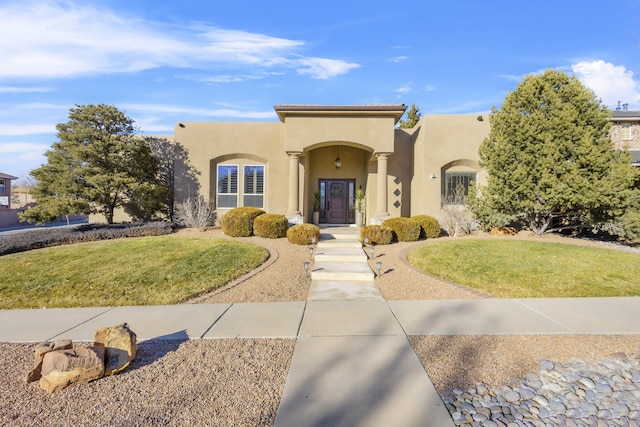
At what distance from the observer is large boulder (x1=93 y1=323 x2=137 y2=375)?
3.34m

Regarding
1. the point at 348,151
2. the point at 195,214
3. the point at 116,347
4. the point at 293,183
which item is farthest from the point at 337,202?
the point at 116,347

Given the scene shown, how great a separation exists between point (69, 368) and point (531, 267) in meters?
9.04

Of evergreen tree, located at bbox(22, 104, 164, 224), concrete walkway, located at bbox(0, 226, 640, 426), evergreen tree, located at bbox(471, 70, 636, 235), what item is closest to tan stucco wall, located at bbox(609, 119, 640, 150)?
evergreen tree, located at bbox(471, 70, 636, 235)

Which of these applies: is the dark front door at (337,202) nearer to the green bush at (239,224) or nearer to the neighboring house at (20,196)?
the green bush at (239,224)

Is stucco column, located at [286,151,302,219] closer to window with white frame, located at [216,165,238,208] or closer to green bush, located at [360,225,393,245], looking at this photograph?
window with white frame, located at [216,165,238,208]

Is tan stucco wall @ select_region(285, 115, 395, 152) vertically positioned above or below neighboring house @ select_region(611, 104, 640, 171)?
below

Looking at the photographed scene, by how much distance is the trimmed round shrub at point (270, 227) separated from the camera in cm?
1131

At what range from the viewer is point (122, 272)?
24.2ft

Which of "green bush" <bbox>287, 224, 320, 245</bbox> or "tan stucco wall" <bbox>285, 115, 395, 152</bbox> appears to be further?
"tan stucco wall" <bbox>285, 115, 395, 152</bbox>

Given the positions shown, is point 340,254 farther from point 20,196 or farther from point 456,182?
point 20,196

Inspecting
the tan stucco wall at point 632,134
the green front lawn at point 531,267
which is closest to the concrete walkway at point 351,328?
the green front lawn at point 531,267

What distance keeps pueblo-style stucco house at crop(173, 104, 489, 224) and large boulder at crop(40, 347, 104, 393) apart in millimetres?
10122

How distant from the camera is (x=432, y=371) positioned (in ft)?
11.0

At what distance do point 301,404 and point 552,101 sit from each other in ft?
42.1
